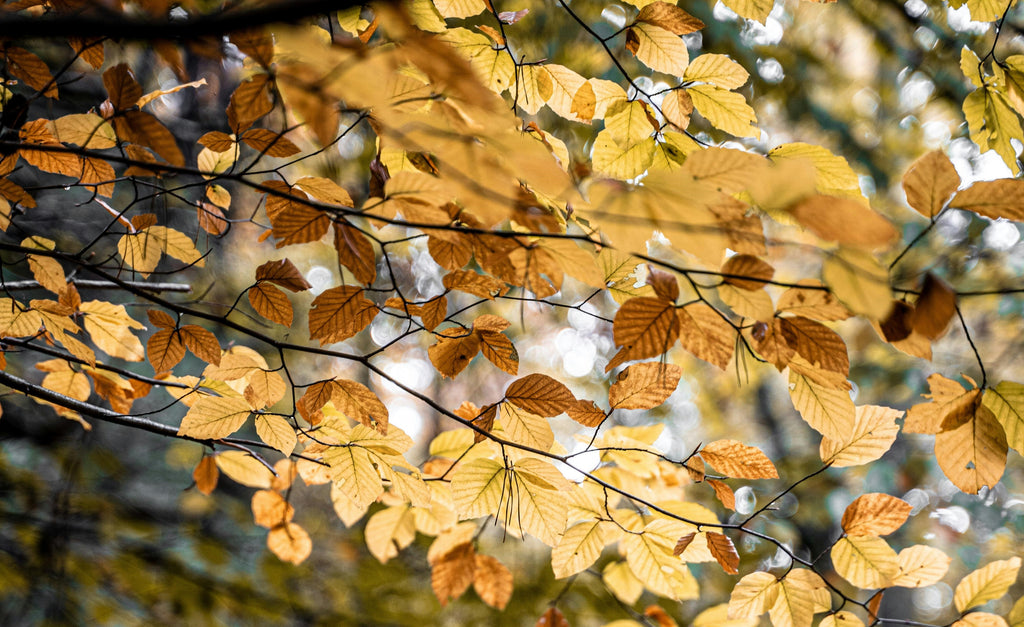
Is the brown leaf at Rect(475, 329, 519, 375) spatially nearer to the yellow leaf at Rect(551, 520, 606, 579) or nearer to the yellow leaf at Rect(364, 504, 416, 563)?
the yellow leaf at Rect(551, 520, 606, 579)

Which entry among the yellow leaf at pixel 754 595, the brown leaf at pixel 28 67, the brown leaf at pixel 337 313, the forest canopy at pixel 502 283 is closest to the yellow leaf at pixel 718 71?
the forest canopy at pixel 502 283

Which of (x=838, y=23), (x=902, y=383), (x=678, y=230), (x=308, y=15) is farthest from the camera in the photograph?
(x=902, y=383)

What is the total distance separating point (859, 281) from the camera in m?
0.33

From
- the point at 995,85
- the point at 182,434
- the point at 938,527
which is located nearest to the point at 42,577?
the point at 182,434

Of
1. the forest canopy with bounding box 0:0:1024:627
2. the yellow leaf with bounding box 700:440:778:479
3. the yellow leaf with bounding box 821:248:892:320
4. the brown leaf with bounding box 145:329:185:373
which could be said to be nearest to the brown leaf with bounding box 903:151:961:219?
the forest canopy with bounding box 0:0:1024:627

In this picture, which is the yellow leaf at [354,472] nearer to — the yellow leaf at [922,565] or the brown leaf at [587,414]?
the brown leaf at [587,414]

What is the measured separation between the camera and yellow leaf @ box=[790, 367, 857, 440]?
1.76 ft

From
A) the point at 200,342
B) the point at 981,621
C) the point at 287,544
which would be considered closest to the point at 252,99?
the point at 200,342

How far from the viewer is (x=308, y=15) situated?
0.21 metres

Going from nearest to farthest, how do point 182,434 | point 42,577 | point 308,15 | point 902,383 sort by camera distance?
1. point 308,15
2. point 182,434
3. point 42,577
4. point 902,383

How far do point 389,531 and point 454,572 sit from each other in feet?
0.42

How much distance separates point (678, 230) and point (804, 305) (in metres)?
0.18

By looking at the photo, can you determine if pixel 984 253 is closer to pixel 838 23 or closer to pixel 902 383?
pixel 902 383

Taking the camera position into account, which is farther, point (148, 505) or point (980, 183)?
point (148, 505)
